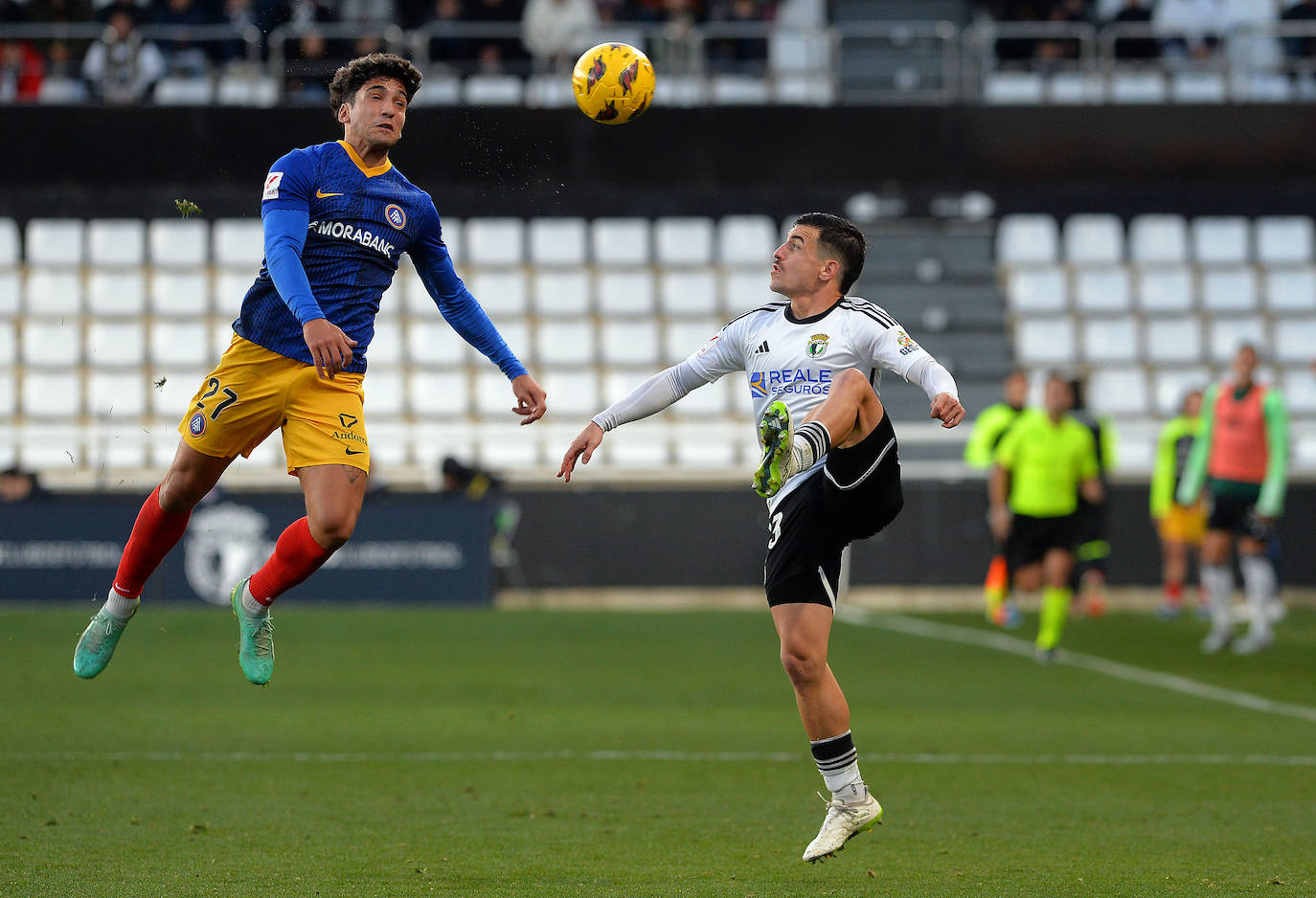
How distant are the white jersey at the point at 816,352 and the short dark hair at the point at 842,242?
0.10m

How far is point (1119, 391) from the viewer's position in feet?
65.1

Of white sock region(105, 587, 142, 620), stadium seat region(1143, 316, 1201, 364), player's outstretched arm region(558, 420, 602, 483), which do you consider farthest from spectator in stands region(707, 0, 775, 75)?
white sock region(105, 587, 142, 620)

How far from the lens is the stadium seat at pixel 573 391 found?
19.1 metres

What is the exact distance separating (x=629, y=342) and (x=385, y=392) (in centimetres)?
287

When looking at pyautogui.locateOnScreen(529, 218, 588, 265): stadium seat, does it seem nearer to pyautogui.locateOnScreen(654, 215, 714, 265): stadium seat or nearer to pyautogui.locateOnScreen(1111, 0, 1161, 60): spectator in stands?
pyautogui.locateOnScreen(654, 215, 714, 265): stadium seat

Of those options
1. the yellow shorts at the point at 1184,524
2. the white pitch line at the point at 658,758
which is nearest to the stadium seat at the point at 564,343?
the yellow shorts at the point at 1184,524

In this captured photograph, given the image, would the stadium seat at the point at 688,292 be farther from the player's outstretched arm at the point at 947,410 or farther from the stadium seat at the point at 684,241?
the player's outstretched arm at the point at 947,410

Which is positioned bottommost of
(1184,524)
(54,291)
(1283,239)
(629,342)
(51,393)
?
(1184,524)

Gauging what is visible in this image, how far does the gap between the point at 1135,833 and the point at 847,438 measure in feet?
6.47

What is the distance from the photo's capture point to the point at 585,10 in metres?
18.5

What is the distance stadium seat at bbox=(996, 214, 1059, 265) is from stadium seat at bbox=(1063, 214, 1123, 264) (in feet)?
0.62

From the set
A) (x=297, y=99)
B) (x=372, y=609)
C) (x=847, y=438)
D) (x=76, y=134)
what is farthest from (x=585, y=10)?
(x=847, y=438)

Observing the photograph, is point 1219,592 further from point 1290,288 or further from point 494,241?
point 494,241

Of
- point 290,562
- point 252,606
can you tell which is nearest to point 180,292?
point 252,606
